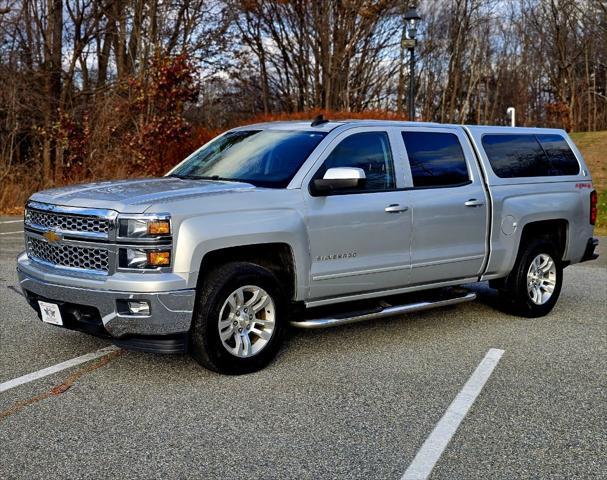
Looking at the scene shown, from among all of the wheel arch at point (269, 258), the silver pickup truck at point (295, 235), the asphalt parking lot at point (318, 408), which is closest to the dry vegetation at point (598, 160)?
the silver pickup truck at point (295, 235)

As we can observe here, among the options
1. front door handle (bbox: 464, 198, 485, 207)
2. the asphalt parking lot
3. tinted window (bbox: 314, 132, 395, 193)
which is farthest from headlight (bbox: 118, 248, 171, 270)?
front door handle (bbox: 464, 198, 485, 207)

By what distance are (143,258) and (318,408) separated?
1.50m

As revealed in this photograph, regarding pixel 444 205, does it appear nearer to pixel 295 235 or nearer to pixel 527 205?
pixel 527 205

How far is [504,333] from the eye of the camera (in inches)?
273

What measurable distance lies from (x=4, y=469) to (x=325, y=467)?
162 centimetres

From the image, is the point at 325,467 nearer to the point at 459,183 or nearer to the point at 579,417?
the point at 579,417

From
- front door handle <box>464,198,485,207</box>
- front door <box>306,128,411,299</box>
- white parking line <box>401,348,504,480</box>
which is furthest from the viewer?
front door handle <box>464,198,485,207</box>

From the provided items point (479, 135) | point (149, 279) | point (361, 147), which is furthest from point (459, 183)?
point (149, 279)

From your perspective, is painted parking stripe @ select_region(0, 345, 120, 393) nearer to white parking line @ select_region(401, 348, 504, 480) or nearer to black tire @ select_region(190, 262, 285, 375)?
black tire @ select_region(190, 262, 285, 375)

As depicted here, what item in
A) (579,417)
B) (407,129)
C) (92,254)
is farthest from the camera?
(407,129)

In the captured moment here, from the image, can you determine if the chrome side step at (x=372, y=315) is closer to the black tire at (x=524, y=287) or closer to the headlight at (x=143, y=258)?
the black tire at (x=524, y=287)

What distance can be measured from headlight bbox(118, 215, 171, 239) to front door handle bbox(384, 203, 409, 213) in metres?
2.01

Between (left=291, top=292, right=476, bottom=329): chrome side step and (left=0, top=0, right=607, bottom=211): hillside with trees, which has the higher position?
(left=0, top=0, right=607, bottom=211): hillside with trees

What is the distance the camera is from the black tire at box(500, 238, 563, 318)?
24.5ft
